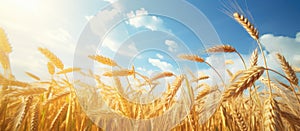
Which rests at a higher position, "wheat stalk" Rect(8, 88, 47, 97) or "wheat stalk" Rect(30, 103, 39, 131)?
"wheat stalk" Rect(8, 88, 47, 97)

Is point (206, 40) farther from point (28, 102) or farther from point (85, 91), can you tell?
point (28, 102)

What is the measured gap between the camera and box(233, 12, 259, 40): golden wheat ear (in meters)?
1.99

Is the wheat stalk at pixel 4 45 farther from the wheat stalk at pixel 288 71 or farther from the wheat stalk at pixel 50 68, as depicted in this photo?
the wheat stalk at pixel 288 71

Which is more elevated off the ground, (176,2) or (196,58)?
(176,2)

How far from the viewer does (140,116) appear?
1812 millimetres

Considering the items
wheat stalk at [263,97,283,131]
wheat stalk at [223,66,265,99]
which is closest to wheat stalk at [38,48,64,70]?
wheat stalk at [223,66,265,99]

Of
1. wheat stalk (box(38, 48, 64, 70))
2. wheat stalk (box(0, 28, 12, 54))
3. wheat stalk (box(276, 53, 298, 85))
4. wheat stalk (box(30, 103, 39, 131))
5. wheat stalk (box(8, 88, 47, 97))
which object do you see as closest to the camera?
wheat stalk (box(30, 103, 39, 131))

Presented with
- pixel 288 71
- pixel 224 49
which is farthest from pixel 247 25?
pixel 288 71

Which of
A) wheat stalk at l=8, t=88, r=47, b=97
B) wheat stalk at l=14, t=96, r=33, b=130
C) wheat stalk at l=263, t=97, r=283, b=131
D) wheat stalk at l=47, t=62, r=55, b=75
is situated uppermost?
wheat stalk at l=47, t=62, r=55, b=75

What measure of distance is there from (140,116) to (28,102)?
2.97ft

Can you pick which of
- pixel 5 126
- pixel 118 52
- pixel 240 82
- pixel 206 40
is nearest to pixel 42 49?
pixel 5 126

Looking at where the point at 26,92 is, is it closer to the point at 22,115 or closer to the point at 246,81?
the point at 22,115

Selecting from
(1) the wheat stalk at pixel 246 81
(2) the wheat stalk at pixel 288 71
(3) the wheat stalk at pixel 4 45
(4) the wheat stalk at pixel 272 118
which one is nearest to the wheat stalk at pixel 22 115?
(3) the wheat stalk at pixel 4 45

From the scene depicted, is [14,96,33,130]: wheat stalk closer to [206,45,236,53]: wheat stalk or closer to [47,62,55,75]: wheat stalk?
[47,62,55,75]: wheat stalk
